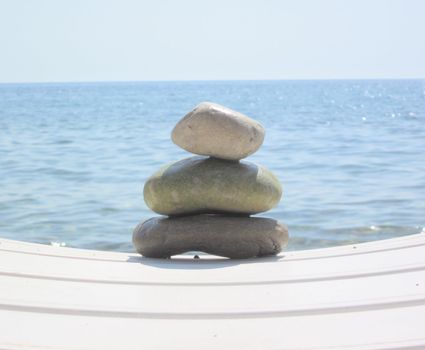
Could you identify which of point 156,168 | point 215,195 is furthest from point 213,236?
point 156,168

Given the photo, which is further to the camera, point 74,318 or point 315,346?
point 74,318

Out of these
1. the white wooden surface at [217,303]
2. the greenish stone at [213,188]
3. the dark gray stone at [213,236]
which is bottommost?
the white wooden surface at [217,303]

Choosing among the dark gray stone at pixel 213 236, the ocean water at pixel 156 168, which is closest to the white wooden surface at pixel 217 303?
the dark gray stone at pixel 213 236

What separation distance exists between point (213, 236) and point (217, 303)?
4.82 feet

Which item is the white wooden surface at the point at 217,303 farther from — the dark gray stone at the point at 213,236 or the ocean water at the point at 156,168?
the ocean water at the point at 156,168

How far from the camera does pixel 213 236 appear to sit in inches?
159

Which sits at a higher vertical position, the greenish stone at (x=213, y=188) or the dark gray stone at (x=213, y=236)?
the greenish stone at (x=213, y=188)

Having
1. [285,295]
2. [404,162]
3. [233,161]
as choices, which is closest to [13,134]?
[404,162]

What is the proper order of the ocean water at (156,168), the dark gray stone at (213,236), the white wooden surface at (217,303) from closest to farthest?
the white wooden surface at (217,303) → the dark gray stone at (213,236) → the ocean water at (156,168)

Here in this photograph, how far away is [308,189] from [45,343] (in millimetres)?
8489

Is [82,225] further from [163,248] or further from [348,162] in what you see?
[348,162]

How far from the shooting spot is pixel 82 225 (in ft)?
27.4

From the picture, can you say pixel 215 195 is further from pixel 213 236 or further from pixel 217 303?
pixel 217 303

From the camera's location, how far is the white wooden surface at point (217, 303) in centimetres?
216
